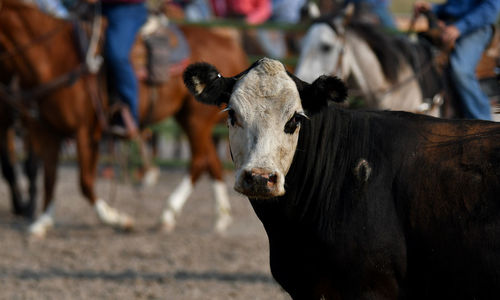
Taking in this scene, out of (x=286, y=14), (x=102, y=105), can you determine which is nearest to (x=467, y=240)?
(x=102, y=105)

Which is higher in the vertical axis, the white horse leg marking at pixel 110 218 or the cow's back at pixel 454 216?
the cow's back at pixel 454 216

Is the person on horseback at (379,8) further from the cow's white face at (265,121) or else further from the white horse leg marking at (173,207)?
the cow's white face at (265,121)

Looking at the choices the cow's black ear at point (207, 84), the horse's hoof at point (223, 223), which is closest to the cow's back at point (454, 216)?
the cow's black ear at point (207, 84)

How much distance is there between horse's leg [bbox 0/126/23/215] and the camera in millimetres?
8905

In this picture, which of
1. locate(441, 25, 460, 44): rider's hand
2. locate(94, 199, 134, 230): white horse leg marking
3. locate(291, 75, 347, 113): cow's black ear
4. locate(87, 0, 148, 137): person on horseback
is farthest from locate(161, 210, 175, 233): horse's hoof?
locate(291, 75, 347, 113): cow's black ear

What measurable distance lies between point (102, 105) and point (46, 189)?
1092 mm

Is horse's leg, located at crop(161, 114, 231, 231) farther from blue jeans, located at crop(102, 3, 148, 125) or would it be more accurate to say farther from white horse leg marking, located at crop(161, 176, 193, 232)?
blue jeans, located at crop(102, 3, 148, 125)

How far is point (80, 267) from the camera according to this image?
21.2 ft

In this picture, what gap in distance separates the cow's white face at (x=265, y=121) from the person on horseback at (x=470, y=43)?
8.80 ft

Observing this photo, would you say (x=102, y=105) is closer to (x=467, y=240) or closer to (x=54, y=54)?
(x=54, y=54)

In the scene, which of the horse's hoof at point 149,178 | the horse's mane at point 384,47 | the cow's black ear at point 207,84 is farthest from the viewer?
A: the horse's hoof at point 149,178

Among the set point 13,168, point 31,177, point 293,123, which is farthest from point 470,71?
point 13,168

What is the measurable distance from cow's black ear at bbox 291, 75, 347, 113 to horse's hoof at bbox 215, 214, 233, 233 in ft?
16.7

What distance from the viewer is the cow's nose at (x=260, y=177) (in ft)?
9.71
